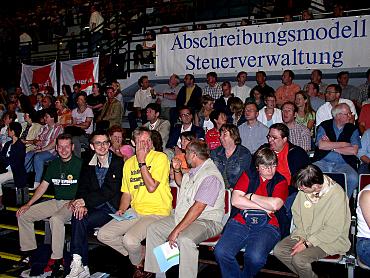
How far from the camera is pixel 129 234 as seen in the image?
4.15 metres

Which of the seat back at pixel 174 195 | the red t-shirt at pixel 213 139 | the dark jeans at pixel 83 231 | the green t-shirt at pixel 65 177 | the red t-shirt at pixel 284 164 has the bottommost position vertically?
the dark jeans at pixel 83 231

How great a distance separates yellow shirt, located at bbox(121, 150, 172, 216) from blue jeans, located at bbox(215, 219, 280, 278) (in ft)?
2.68

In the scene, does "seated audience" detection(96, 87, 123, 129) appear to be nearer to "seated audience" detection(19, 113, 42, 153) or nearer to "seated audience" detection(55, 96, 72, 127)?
"seated audience" detection(55, 96, 72, 127)

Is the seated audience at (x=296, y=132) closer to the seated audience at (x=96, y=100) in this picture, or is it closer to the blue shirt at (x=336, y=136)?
the blue shirt at (x=336, y=136)

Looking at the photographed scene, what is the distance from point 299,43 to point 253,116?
2.87 m

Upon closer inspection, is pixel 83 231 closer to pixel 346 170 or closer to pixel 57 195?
pixel 57 195

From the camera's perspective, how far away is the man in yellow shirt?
13.9 feet

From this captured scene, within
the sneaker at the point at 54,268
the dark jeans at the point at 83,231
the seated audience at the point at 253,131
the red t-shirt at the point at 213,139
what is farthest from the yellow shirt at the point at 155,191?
the seated audience at the point at 253,131

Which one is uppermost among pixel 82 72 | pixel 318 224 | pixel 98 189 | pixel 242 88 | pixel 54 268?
pixel 82 72

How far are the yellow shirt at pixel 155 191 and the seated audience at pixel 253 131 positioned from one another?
5.30 ft

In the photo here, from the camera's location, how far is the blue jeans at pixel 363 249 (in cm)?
344

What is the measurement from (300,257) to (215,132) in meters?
2.76

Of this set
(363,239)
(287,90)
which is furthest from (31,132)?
(363,239)

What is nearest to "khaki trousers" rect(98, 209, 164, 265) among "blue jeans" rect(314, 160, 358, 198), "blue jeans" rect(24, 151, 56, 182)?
"blue jeans" rect(314, 160, 358, 198)
